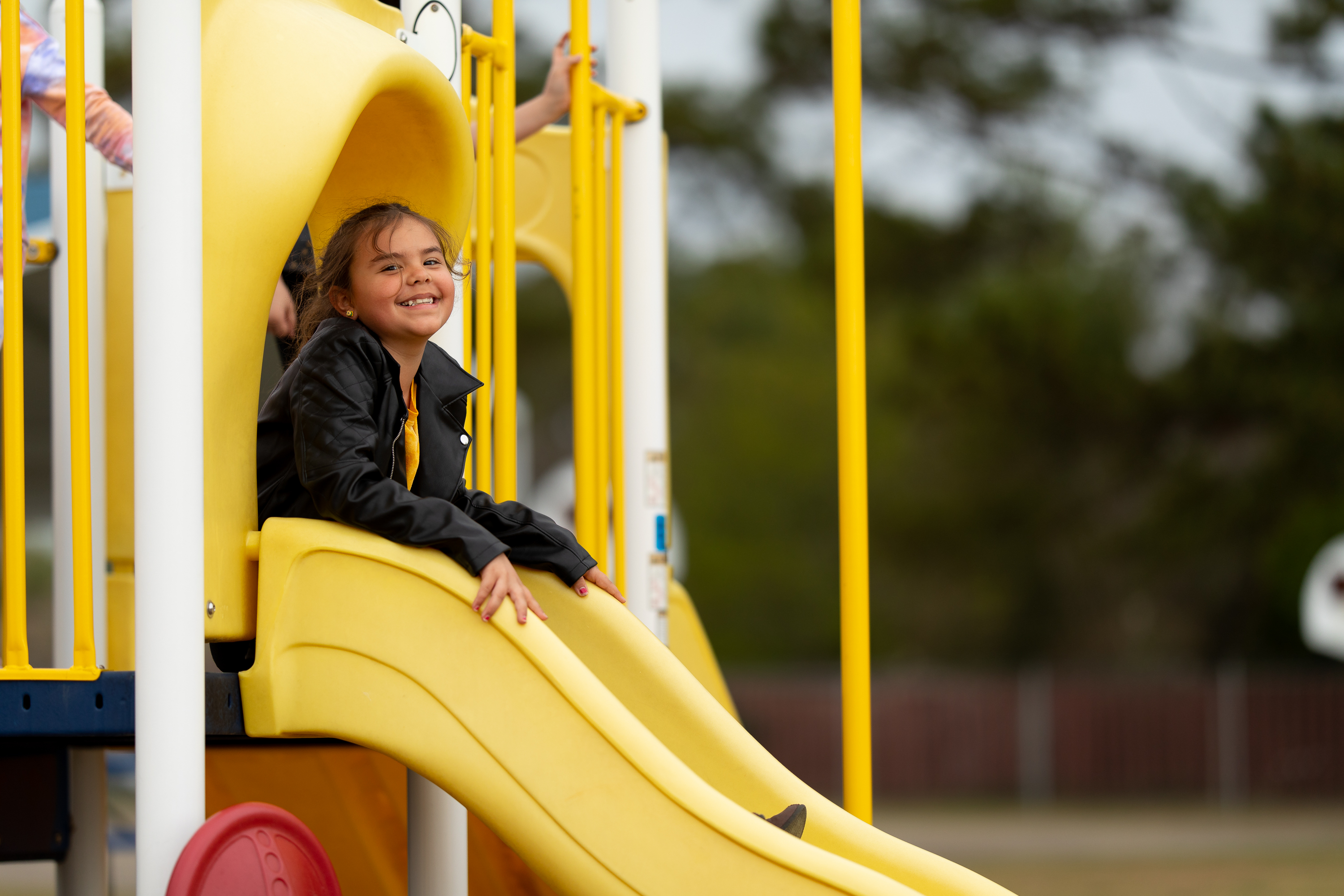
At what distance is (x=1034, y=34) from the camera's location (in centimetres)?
1609

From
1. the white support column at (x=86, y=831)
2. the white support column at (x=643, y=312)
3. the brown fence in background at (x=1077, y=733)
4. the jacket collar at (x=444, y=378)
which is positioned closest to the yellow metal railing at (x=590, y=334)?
the white support column at (x=643, y=312)

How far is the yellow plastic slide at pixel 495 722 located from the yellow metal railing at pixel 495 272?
0.58 meters

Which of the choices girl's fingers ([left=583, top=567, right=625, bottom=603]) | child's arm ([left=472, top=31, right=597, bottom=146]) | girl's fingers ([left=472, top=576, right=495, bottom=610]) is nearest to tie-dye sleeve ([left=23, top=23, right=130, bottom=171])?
child's arm ([left=472, top=31, right=597, bottom=146])

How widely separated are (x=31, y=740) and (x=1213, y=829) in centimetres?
1107

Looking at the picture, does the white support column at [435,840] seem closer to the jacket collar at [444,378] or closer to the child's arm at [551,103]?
the jacket collar at [444,378]

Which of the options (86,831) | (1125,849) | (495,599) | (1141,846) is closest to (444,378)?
(495,599)

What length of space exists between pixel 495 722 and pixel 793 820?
46 cm

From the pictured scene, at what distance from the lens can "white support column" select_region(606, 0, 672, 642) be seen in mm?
3375

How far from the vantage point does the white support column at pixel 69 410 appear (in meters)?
3.01

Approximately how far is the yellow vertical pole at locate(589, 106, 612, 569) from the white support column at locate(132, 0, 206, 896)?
38.5 inches

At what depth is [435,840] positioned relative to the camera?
8.10ft

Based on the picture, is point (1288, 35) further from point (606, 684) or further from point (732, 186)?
point (606, 684)

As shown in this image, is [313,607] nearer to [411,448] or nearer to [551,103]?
[411,448]

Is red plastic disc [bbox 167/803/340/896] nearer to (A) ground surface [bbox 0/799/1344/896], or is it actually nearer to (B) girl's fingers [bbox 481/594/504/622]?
(B) girl's fingers [bbox 481/594/504/622]
